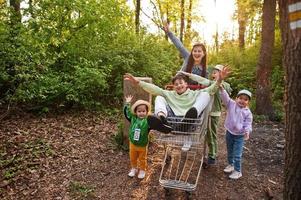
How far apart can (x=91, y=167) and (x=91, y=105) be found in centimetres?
366

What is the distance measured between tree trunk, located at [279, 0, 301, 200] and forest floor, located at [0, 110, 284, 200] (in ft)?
5.25

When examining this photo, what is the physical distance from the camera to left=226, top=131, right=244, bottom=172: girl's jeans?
227 inches

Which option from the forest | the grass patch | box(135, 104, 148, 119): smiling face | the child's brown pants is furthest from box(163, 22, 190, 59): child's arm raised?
the grass patch

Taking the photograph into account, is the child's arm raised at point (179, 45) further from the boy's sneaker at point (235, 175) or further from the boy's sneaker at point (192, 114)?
the boy's sneaker at point (235, 175)

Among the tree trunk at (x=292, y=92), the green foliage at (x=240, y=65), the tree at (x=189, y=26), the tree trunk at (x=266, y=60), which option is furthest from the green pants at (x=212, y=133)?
the tree at (x=189, y=26)

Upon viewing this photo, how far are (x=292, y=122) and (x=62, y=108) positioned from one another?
7.06 m

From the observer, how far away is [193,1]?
1113 inches

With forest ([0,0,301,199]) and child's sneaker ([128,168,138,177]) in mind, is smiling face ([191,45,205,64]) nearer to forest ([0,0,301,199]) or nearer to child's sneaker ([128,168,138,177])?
forest ([0,0,301,199])

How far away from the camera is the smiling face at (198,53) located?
584cm

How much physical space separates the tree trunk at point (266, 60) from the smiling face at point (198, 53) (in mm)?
5652

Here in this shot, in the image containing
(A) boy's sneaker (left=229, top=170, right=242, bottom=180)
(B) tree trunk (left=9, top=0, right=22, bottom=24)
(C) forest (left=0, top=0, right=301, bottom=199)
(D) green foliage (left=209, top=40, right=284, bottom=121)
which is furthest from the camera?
(D) green foliage (left=209, top=40, right=284, bottom=121)

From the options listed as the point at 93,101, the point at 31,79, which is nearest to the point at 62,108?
the point at 93,101

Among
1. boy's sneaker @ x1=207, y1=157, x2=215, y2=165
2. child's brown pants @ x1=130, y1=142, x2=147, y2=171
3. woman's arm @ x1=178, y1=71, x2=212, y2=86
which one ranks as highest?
woman's arm @ x1=178, y1=71, x2=212, y2=86

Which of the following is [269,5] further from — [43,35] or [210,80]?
[43,35]
